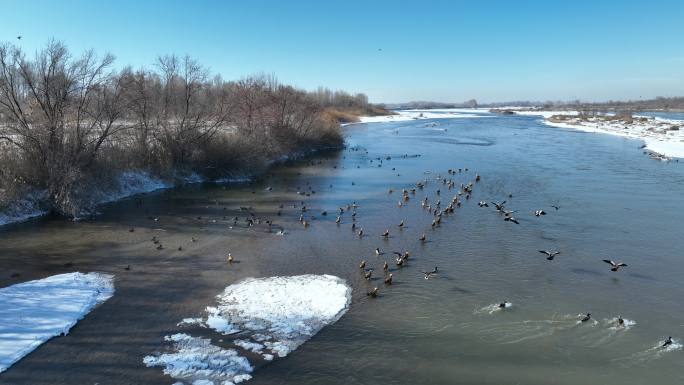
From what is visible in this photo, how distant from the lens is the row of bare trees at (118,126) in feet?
83.6

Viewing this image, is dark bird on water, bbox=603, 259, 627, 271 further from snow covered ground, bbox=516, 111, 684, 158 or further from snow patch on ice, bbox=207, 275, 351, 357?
snow covered ground, bbox=516, 111, 684, 158

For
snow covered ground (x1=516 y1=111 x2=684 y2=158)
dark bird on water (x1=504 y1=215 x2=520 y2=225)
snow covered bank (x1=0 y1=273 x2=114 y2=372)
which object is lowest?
snow covered bank (x1=0 y1=273 x2=114 y2=372)

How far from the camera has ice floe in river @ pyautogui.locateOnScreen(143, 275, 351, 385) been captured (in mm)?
10812

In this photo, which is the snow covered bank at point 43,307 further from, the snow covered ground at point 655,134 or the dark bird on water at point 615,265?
the snow covered ground at point 655,134

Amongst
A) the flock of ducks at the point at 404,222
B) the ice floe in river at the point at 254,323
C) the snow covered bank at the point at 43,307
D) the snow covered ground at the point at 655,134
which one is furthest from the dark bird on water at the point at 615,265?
the snow covered ground at the point at 655,134

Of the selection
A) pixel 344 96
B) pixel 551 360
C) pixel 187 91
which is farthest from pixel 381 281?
pixel 344 96

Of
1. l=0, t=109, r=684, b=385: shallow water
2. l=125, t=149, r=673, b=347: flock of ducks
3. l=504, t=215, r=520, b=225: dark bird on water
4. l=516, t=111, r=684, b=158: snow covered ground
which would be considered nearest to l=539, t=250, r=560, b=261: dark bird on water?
l=125, t=149, r=673, b=347: flock of ducks

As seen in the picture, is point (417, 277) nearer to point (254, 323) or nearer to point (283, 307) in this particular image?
point (283, 307)

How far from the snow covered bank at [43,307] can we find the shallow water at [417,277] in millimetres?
425

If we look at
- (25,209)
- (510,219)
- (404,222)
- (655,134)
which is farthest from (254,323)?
(655,134)

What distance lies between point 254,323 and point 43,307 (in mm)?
6467

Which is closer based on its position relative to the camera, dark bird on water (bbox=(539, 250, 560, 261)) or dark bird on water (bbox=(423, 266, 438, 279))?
dark bird on water (bbox=(423, 266, 438, 279))

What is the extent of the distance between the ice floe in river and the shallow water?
0.40m

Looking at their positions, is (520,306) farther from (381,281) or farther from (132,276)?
(132,276)
